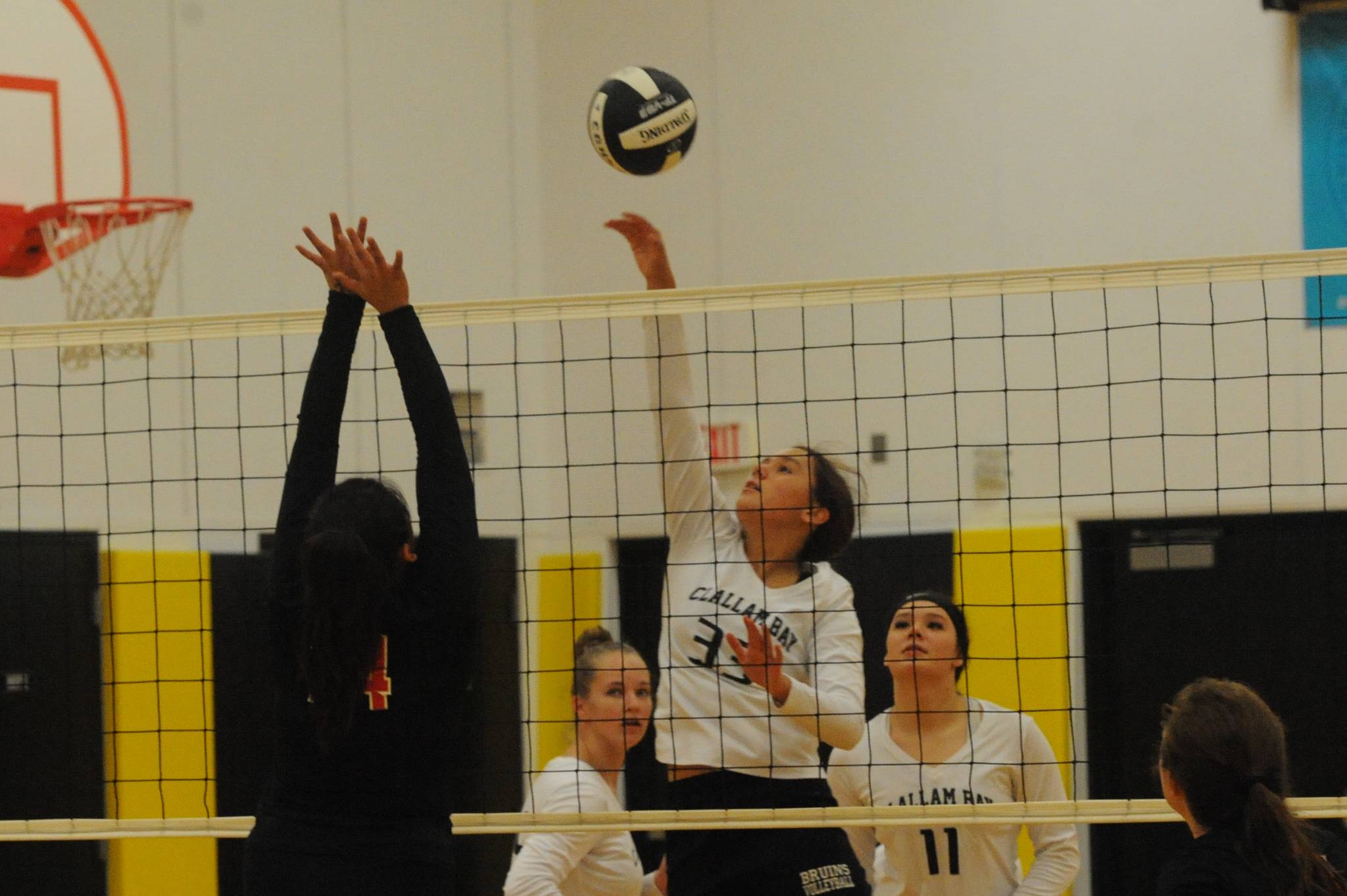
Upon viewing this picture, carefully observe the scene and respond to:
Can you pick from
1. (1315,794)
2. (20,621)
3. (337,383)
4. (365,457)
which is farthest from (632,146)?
(1315,794)

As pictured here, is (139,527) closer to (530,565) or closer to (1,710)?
(1,710)

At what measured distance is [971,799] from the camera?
3.84 m

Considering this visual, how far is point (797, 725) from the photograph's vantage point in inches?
138

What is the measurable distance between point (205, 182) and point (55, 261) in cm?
125

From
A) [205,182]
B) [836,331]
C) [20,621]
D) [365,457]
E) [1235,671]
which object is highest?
[205,182]

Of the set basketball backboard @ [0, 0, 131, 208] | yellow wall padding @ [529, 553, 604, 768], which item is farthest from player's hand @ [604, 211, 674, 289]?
yellow wall padding @ [529, 553, 604, 768]

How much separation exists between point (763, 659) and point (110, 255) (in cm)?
348

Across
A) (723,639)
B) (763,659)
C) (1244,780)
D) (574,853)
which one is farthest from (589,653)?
(1244,780)

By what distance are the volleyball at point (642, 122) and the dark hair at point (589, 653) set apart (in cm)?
134

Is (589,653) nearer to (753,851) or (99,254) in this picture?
(753,851)

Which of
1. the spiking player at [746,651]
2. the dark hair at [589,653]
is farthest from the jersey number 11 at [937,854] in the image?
the dark hair at [589,653]

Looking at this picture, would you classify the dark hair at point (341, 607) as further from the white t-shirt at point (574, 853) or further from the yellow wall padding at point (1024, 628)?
the yellow wall padding at point (1024, 628)

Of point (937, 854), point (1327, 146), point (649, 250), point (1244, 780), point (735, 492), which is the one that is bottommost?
point (937, 854)

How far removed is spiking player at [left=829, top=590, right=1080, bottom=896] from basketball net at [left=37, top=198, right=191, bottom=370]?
2631mm
